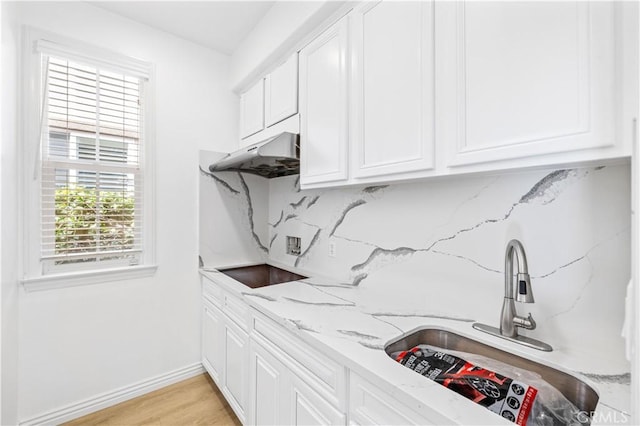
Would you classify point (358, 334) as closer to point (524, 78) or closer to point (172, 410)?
point (524, 78)

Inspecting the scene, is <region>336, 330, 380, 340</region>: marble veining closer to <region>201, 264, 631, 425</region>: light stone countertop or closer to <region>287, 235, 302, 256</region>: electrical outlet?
<region>201, 264, 631, 425</region>: light stone countertop

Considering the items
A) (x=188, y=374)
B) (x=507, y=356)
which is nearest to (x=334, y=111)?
(x=507, y=356)

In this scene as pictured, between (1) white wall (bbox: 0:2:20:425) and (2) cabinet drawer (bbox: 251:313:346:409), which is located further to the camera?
(1) white wall (bbox: 0:2:20:425)

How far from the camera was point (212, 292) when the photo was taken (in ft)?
6.93

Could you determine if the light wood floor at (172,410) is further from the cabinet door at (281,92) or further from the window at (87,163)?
the cabinet door at (281,92)

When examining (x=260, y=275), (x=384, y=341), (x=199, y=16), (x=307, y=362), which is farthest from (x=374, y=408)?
(x=199, y=16)

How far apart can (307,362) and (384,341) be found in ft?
1.07

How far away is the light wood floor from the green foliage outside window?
1.10 meters

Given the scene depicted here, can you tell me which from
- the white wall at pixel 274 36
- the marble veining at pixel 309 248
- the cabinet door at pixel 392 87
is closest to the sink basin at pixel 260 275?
the marble veining at pixel 309 248

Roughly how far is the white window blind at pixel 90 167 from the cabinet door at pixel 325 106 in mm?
1334

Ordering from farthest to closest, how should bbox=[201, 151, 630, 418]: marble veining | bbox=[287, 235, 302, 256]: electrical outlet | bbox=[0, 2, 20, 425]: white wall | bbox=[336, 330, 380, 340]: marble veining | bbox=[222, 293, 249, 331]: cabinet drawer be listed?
bbox=[287, 235, 302, 256]: electrical outlet, bbox=[222, 293, 249, 331]: cabinet drawer, bbox=[0, 2, 20, 425]: white wall, bbox=[336, 330, 380, 340]: marble veining, bbox=[201, 151, 630, 418]: marble veining

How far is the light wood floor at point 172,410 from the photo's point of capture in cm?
183

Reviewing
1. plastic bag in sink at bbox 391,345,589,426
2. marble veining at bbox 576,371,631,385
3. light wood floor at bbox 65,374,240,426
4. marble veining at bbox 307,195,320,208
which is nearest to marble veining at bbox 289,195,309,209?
marble veining at bbox 307,195,320,208

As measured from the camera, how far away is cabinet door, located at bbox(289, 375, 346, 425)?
1.00m
